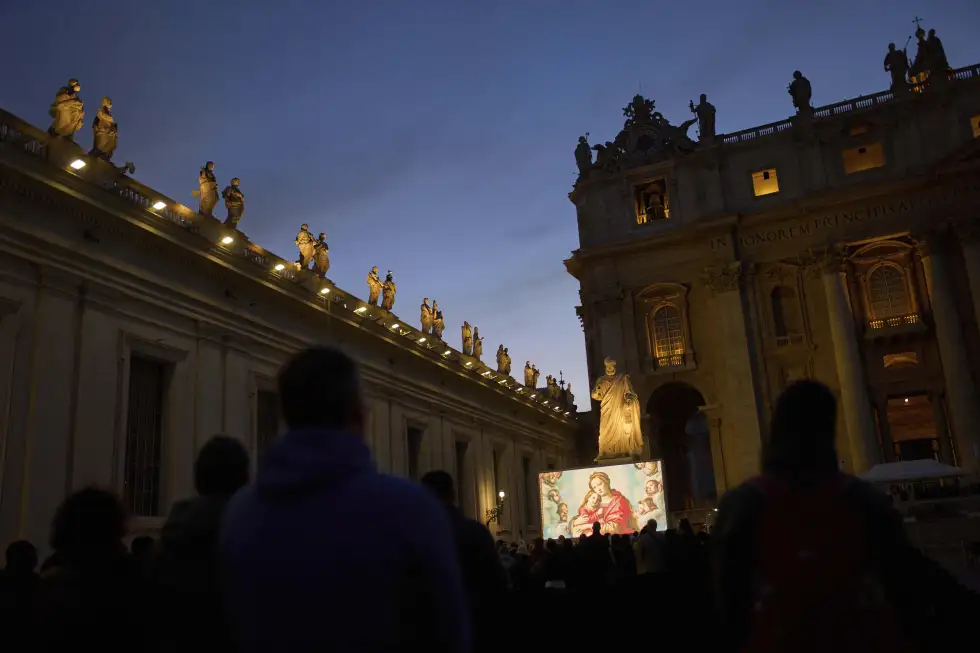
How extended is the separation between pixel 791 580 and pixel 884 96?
3729 cm

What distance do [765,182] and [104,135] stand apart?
28.2 metres

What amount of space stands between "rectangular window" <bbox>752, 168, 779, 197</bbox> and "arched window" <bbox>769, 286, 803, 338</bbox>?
4501 mm

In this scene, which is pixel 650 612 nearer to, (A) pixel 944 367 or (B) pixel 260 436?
(B) pixel 260 436

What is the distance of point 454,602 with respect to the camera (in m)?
1.78

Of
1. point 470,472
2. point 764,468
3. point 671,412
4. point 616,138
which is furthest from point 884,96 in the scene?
point 764,468

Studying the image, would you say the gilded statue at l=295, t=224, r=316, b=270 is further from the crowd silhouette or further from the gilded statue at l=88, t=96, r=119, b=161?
the crowd silhouette

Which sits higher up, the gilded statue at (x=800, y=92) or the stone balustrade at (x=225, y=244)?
the gilded statue at (x=800, y=92)

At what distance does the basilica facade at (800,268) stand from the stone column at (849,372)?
0.06m

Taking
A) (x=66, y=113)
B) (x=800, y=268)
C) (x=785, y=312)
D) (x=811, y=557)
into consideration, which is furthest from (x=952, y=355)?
(x=811, y=557)

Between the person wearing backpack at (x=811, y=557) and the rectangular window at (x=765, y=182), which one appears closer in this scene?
the person wearing backpack at (x=811, y=557)

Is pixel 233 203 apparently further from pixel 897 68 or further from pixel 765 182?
pixel 897 68

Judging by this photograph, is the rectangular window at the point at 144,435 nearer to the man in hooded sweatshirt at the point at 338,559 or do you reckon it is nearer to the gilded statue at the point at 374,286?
the gilded statue at the point at 374,286

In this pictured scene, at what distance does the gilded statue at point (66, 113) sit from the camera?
1505 centimetres

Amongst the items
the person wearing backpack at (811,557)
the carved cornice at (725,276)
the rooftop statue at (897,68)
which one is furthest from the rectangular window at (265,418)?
the rooftop statue at (897,68)
